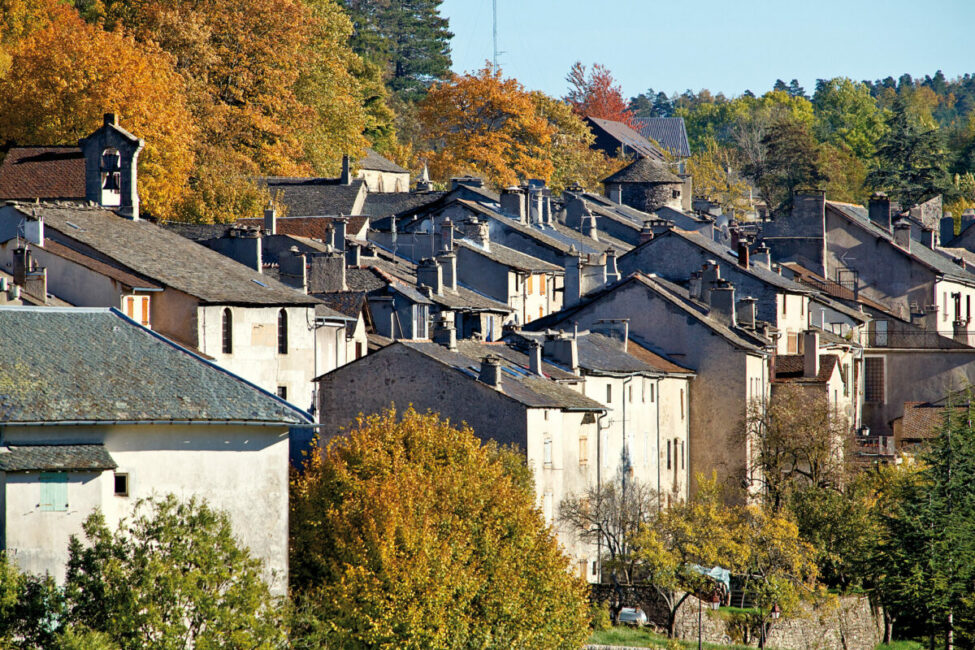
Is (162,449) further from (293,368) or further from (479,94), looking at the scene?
(479,94)

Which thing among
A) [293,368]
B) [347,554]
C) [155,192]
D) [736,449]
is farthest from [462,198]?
[347,554]

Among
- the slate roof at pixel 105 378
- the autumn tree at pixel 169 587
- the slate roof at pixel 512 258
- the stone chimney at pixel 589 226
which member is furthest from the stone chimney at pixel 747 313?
the autumn tree at pixel 169 587

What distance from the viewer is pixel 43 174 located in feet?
215

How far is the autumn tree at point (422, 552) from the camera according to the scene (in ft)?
132

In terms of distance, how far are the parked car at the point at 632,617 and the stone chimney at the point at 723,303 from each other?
18.8 m

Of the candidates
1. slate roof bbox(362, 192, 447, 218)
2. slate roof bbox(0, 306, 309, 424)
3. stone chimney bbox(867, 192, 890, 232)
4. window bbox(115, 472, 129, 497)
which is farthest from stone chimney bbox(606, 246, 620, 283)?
window bbox(115, 472, 129, 497)

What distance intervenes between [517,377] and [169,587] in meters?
25.4

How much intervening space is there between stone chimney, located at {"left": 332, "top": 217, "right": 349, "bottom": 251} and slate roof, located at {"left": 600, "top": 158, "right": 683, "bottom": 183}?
1783 inches

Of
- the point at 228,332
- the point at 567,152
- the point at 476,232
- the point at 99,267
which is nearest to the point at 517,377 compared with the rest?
Result: the point at 228,332

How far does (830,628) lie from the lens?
6109 cm

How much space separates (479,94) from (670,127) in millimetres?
68490

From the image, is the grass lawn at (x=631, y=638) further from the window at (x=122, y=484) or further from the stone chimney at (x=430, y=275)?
the stone chimney at (x=430, y=275)

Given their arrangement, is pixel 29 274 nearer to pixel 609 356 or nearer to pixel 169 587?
pixel 169 587

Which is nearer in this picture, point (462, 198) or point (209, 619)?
point (209, 619)
